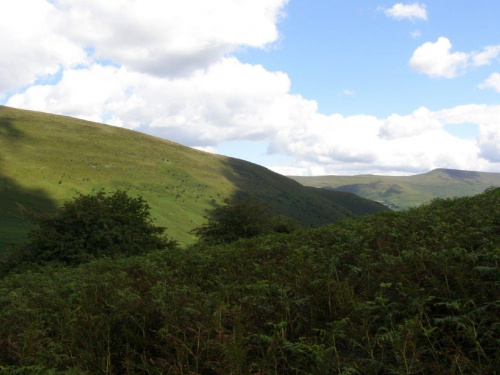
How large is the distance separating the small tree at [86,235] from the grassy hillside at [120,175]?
24383 millimetres

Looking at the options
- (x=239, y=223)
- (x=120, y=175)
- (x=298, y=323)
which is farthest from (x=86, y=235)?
(x=120, y=175)

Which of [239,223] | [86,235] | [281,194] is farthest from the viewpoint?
[281,194]

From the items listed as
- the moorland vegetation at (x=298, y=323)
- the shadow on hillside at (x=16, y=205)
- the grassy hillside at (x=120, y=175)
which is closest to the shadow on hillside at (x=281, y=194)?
the grassy hillside at (x=120, y=175)

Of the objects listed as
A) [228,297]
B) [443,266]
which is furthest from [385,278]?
[228,297]

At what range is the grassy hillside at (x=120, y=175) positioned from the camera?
217 ft

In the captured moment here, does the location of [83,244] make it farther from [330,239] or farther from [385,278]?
[385,278]

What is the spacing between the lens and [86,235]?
925 inches

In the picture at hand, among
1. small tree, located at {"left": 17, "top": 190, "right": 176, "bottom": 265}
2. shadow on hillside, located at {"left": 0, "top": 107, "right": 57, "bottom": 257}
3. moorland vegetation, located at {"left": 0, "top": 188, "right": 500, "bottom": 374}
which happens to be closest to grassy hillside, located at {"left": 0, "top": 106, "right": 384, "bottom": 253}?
shadow on hillside, located at {"left": 0, "top": 107, "right": 57, "bottom": 257}

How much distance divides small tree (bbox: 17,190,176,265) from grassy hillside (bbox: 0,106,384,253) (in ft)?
80.0

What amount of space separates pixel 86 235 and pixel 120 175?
71.0 m

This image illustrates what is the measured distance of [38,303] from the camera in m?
8.94

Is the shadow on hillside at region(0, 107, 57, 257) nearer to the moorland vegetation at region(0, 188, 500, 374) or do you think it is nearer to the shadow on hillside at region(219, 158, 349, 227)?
the moorland vegetation at region(0, 188, 500, 374)

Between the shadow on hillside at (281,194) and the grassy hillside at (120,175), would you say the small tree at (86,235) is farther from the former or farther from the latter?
the shadow on hillside at (281,194)

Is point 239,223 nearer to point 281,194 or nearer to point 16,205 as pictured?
point 16,205
